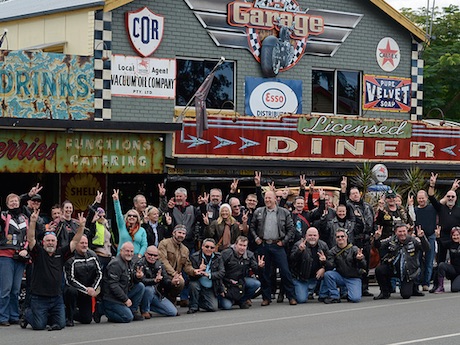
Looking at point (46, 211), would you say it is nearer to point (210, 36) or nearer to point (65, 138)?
point (65, 138)

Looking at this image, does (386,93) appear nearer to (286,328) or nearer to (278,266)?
(278,266)

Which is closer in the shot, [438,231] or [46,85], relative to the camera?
[438,231]

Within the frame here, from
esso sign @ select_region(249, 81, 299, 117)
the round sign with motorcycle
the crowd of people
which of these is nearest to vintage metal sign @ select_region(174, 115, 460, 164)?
esso sign @ select_region(249, 81, 299, 117)

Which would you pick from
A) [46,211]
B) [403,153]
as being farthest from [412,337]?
[403,153]

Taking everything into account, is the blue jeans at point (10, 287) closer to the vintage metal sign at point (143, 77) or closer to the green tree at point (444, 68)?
the vintage metal sign at point (143, 77)

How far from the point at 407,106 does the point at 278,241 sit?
42.1ft

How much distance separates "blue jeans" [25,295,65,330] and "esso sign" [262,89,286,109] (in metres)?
13.3

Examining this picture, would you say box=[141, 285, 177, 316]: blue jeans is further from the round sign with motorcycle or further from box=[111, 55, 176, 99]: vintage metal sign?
the round sign with motorcycle

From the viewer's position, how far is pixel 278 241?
57.6 ft

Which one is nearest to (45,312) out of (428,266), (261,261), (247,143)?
(261,261)

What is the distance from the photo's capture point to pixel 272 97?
27.0 meters

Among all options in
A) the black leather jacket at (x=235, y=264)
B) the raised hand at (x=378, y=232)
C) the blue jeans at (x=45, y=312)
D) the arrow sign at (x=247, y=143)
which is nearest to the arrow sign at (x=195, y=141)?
the arrow sign at (x=247, y=143)

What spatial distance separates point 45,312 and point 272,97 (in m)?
13.7

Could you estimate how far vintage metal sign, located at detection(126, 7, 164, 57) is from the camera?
24.4m
